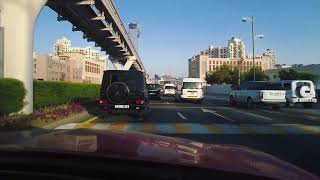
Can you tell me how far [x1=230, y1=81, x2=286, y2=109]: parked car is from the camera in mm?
32656

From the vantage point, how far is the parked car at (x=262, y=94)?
32656mm

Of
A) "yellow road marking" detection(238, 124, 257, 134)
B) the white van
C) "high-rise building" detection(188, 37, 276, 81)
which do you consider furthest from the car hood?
"high-rise building" detection(188, 37, 276, 81)

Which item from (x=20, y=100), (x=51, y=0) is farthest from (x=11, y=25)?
(x=51, y=0)

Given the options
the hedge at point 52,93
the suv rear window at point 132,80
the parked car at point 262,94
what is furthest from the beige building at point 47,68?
the suv rear window at point 132,80

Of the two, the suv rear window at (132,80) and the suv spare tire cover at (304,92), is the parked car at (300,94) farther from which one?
the suv rear window at (132,80)

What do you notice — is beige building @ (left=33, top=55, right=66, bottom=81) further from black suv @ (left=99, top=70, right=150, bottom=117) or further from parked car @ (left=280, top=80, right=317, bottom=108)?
black suv @ (left=99, top=70, right=150, bottom=117)

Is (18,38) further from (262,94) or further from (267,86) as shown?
(267,86)

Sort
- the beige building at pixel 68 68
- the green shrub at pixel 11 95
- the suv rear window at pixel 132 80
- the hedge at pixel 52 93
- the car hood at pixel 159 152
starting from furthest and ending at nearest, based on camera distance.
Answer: the beige building at pixel 68 68, the hedge at pixel 52 93, the suv rear window at pixel 132 80, the green shrub at pixel 11 95, the car hood at pixel 159 152

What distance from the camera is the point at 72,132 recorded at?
11.9ft

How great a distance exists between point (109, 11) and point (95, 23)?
1.88m

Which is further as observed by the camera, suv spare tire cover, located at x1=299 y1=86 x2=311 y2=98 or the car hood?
suv spare tire cover, located at x1=299 y1=86 x2=311 y2=98

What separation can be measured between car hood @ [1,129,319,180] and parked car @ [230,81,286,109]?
29.7 m

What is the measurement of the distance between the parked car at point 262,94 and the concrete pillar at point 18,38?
16.5 m

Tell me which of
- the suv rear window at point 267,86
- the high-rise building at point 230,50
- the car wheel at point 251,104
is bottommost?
the car wheel at point 251,104
